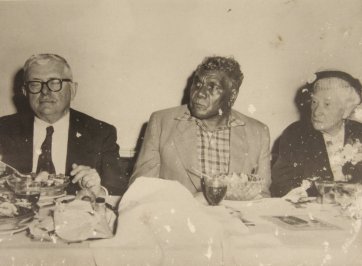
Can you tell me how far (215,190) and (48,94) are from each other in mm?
815

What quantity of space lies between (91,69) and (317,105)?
1004 millimetres

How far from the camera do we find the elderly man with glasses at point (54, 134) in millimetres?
1463

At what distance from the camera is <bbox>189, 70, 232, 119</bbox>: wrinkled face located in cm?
142

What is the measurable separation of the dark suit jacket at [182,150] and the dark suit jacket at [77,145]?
14 cm

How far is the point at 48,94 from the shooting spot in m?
1.46

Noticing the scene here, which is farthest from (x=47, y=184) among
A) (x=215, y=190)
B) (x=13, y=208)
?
(x=215, y=190)

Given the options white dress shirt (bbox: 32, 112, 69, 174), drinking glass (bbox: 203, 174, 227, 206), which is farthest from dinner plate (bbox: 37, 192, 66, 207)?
white dress shirt (bbox: 32, 112, 69, 174)

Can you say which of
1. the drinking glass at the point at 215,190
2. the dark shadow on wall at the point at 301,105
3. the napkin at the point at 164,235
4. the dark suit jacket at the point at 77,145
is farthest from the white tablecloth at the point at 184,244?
the dark shadow on wall at the point at 301,105

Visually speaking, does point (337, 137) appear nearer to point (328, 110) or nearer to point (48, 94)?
point (328, 110)

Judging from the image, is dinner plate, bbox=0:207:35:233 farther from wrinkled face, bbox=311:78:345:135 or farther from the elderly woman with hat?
wrinkled face, bbox=311:78:345:135

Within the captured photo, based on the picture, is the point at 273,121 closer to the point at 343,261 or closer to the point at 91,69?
the point at 91,69

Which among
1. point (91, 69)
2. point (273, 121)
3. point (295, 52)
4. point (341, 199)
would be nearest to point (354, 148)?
point (273, 121)

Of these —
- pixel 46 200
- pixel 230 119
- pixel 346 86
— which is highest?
pixel 346 86

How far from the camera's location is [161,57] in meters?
1.79
